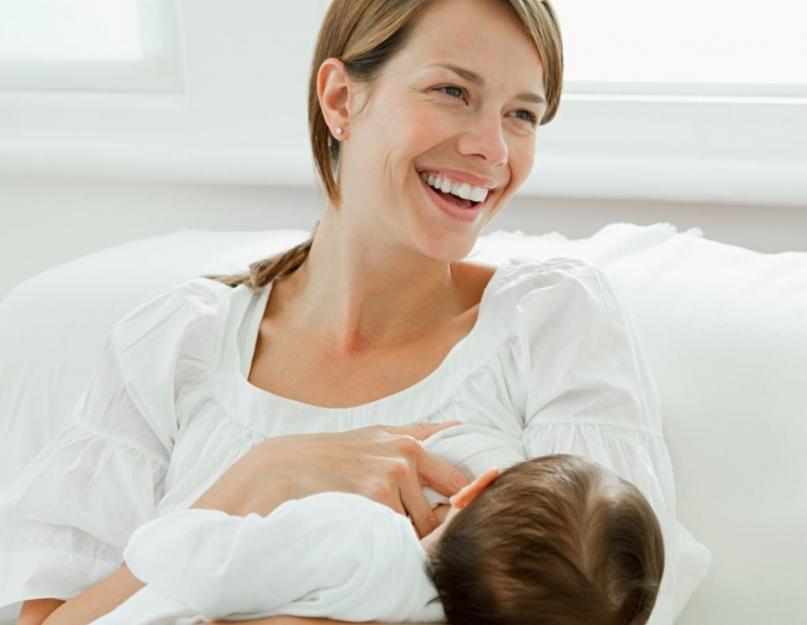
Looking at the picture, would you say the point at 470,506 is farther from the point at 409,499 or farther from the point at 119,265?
the point at 119,265

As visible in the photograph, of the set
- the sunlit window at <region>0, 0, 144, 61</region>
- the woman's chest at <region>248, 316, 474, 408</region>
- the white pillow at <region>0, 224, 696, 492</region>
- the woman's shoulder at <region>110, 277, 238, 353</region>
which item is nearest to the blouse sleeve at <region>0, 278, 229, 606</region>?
the woman's shoulder at <region>110, 277, 238, 353</region>

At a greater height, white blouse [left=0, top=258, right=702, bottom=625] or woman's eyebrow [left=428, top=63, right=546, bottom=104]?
woman's eyebrow [left=428, top=63, right=546, bottom=104]

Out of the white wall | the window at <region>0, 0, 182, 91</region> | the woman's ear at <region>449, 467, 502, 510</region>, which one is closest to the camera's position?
the woman's ear at <region>449, 467, 502, 510</region>

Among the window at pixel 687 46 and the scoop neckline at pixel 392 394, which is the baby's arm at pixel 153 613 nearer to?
the scoop neckline at pixel 392 394

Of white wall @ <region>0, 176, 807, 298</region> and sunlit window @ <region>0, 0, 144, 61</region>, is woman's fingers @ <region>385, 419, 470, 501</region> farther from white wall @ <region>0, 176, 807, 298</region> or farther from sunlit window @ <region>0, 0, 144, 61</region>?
sunlit window @ <region>0, 0, 144, 61</region>

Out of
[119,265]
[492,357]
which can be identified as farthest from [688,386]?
[119,265]

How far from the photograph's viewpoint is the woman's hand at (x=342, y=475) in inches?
63.4

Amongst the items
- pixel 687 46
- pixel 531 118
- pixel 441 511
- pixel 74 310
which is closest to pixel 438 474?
pixel 441 511

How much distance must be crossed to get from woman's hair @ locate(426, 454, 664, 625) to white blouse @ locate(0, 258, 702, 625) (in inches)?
8.2

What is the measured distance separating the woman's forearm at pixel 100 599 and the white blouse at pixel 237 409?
74 millimetres

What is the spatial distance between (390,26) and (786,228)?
1.01 metres

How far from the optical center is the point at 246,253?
7.72 ft

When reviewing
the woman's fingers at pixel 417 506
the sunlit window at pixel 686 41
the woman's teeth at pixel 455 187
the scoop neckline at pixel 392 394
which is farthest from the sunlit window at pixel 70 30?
the woman's fingers at pixel 417 506

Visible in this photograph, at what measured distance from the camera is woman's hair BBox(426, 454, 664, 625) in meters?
1.35
